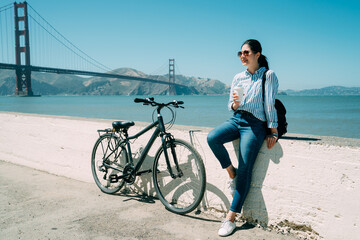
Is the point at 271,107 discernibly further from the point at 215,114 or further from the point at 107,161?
the point at 215,114

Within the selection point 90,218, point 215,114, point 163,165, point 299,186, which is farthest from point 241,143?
point 215,114

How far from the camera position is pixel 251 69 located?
2293 mm

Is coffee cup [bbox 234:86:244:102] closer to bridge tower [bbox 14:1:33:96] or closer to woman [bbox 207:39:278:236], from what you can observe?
woman [bbox 207:39:278:236]

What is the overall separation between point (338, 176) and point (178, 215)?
1.27 m

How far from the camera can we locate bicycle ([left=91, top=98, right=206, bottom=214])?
2566mm

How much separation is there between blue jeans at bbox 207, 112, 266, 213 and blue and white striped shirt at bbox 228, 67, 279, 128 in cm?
6

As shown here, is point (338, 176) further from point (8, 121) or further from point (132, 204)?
point (8, 121)

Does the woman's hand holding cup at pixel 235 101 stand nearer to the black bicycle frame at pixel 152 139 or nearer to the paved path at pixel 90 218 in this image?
the black bicycle frame at pixel 152 139

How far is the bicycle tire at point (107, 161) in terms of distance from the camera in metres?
3.07

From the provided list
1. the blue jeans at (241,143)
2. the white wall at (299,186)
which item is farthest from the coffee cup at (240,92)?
the white wall at (299,186)

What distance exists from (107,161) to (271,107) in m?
1.81

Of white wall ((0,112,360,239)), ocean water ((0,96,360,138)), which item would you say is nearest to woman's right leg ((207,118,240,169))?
white wall ((0,112,360,239))

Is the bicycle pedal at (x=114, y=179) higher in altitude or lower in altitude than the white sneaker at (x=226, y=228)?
higher

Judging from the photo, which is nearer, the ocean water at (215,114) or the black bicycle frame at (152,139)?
the black bicycle frame at (152,139)
